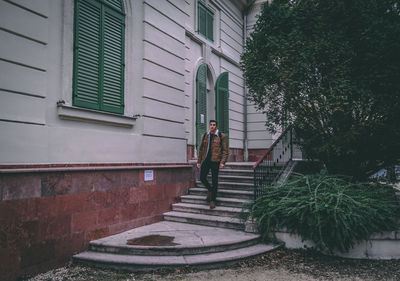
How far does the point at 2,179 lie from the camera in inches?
165

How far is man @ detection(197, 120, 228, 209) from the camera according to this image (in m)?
7.03

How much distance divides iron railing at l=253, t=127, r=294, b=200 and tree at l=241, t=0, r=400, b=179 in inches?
31.3

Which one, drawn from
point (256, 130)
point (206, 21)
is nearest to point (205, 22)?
point (206, 21)

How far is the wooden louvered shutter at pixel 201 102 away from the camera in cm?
965

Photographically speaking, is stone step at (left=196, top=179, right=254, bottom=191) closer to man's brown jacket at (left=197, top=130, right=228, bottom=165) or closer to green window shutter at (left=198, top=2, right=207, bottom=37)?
man's brown jacket at (left=197, top=130, right=228, bottom=165)

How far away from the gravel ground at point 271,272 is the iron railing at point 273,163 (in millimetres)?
1730

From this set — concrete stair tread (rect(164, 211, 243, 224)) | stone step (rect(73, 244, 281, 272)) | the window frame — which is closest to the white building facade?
the window frame

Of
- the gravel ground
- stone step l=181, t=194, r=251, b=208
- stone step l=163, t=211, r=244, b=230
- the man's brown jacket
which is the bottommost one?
the gravel ground

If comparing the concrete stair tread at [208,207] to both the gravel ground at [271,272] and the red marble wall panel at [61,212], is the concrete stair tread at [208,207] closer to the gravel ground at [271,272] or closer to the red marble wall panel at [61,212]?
the red marble wall panel at [61,212]

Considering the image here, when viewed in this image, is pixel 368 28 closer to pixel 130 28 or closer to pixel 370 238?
pixel 370 238

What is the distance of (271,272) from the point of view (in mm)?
4672

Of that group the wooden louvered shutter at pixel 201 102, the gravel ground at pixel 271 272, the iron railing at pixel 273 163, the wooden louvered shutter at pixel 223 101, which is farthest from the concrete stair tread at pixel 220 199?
the wooden louvered shutter at pixel 223 101

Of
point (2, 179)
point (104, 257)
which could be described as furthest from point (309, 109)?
point (2, 179)

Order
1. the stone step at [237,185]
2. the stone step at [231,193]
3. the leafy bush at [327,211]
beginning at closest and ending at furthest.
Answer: the leafy bush at [327,211]
the stone step at [231,193]
the stone step at [237,185]
